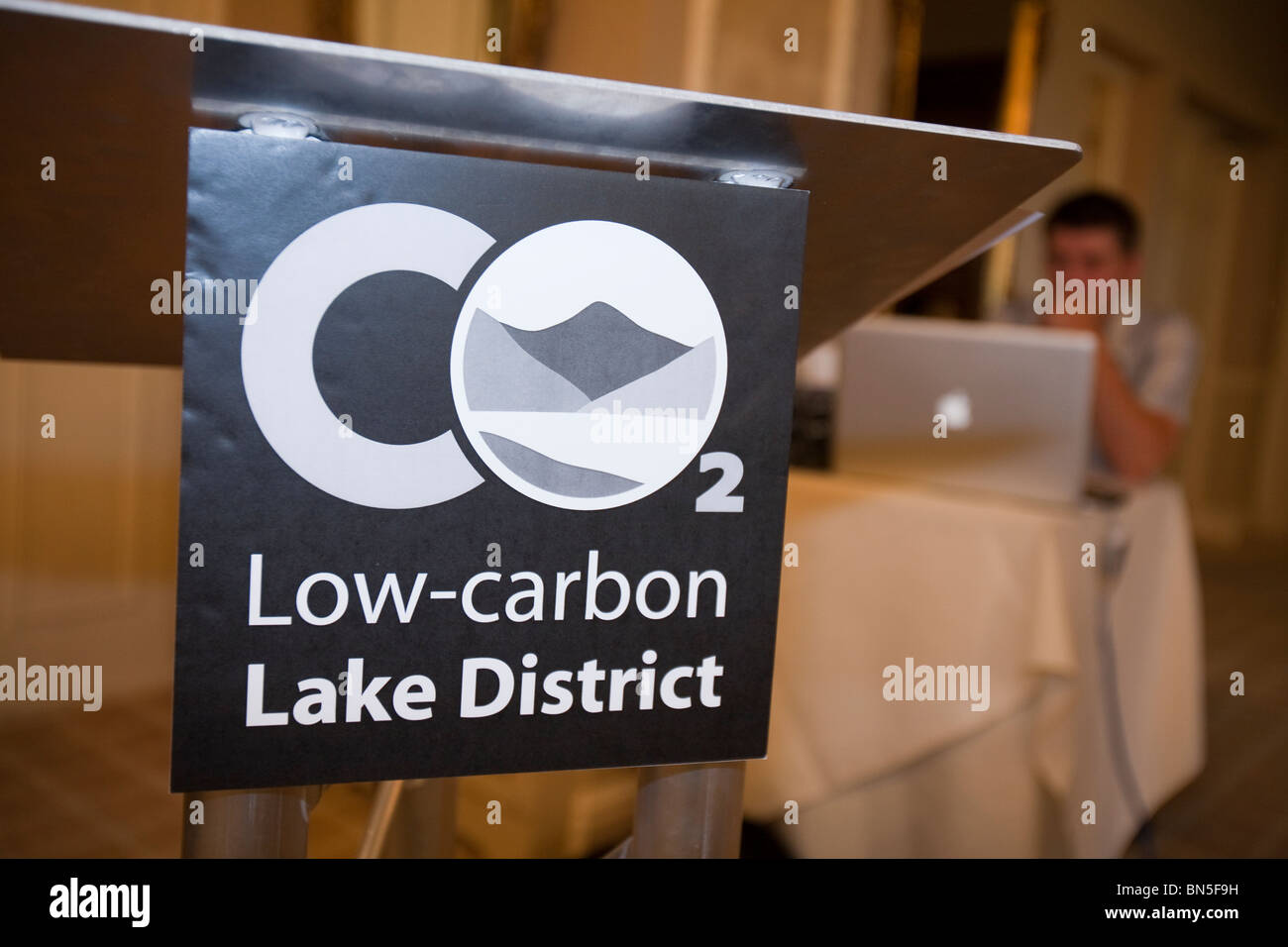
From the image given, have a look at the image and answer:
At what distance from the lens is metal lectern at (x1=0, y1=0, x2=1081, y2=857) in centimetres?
41

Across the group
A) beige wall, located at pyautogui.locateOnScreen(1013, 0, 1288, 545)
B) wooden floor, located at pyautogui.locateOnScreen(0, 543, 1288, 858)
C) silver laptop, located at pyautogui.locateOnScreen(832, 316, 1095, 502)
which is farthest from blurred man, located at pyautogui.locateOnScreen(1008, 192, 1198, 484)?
beige wall, located at pyautogui.locateOnScreen(1013, 0, 1288, 545)

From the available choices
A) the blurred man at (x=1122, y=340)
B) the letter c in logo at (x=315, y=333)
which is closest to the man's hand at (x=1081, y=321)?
the blurred man at (x=1122, y=340)

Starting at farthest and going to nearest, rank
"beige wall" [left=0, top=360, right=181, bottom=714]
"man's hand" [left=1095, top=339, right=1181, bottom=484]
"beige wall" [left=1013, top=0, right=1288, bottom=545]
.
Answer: "beige wall" [left=1013, top=0, right=1288, bottom=545], "beige wall" [left=0, top=360, right=181, bottom=714], "man's hand" [left=1095, top=339, right=1181, bottom=484]

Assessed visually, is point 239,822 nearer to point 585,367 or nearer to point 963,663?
point 585,367

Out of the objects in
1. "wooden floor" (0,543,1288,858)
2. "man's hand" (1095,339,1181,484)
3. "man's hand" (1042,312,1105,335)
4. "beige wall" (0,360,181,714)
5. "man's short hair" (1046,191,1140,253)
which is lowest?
"wooden floor" (0,543,1288,858)

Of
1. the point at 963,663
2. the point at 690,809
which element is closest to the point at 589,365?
the point at 690,809

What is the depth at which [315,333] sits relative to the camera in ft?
1.55

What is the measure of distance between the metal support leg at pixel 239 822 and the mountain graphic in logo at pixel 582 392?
0.24 metres

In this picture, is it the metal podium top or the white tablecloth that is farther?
Answer: the white tablecloth

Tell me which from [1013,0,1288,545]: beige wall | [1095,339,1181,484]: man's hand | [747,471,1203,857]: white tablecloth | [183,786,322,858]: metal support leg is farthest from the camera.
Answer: [1013,0,1288,545]: beige wall

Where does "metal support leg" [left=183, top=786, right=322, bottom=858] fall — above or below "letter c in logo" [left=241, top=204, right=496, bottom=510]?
below

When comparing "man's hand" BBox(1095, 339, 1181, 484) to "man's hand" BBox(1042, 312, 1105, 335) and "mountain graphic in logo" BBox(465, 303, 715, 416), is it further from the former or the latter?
"mountain graphic in logo" BBox(465, 303, 715, 416)

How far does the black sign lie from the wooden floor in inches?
54.1

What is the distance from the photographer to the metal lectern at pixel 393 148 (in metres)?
0.41
